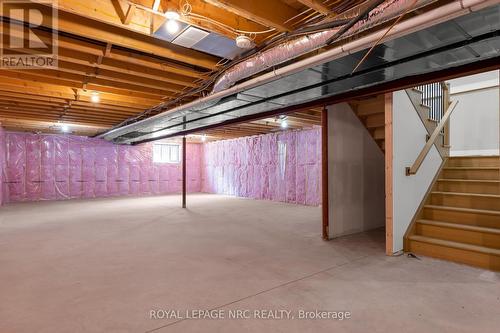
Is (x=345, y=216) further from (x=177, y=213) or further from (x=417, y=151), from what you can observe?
(x=177, y=213)

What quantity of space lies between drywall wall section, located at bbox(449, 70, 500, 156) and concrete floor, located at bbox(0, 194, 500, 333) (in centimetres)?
294

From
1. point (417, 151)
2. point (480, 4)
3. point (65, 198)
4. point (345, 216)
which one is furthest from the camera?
point (65, 198)

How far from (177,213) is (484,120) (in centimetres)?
652

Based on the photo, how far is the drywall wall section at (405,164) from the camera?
324 cm

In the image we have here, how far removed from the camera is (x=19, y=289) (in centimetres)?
233

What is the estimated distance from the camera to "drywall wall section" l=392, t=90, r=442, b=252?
3240mm

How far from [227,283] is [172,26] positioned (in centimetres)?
224

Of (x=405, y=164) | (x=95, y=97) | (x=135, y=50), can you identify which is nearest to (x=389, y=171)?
(x=405, y=164)

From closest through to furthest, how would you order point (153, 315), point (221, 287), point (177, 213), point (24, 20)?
point (153, 315) → point (24, 20) → point (221, 287) → point (177, 213)

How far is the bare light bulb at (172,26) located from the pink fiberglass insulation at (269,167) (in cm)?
597

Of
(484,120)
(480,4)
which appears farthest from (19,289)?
(484,120)

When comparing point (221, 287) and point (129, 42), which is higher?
point (129, 42)

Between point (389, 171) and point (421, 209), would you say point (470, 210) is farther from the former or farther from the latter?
point (389, 171)

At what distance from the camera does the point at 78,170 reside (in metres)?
9.52
